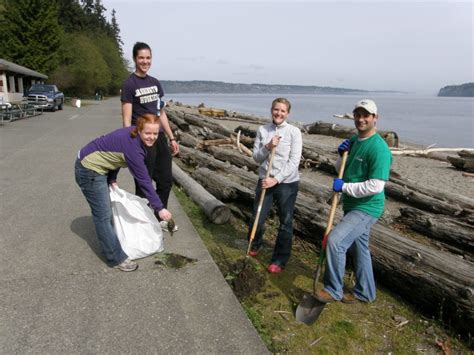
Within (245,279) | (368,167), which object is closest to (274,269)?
(245,279)

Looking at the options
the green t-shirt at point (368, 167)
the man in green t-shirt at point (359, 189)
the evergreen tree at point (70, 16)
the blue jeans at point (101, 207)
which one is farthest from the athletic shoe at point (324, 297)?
the evergreen tree at point (70, 16)

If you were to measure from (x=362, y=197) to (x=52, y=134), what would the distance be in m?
13.6

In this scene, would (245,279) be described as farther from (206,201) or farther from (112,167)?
(206,201)

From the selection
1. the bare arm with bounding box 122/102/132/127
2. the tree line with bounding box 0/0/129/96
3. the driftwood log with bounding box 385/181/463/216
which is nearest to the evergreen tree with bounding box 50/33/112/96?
the tree line with bounding box 0/0/129/96

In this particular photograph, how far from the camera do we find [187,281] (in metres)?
3.75

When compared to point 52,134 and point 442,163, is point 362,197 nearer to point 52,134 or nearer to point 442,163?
point 442,163

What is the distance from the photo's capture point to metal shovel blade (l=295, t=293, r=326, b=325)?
3322mm

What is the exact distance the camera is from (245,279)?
12.7ft

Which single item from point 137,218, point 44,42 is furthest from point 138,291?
point 44,42

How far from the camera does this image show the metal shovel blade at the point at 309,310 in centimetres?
332

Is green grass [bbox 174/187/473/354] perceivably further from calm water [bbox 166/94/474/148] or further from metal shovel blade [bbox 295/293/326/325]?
calm water [bbox 166/94/474/148]

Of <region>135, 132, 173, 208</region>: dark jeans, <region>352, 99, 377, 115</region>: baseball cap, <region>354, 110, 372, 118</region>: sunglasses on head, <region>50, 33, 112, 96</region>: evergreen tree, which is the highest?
<region>50, 33, 112, 96</region>: evergreen tree

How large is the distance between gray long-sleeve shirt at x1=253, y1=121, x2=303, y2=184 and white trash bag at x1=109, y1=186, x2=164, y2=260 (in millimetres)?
1416

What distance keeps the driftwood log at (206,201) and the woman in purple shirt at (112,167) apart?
1.91 metres
